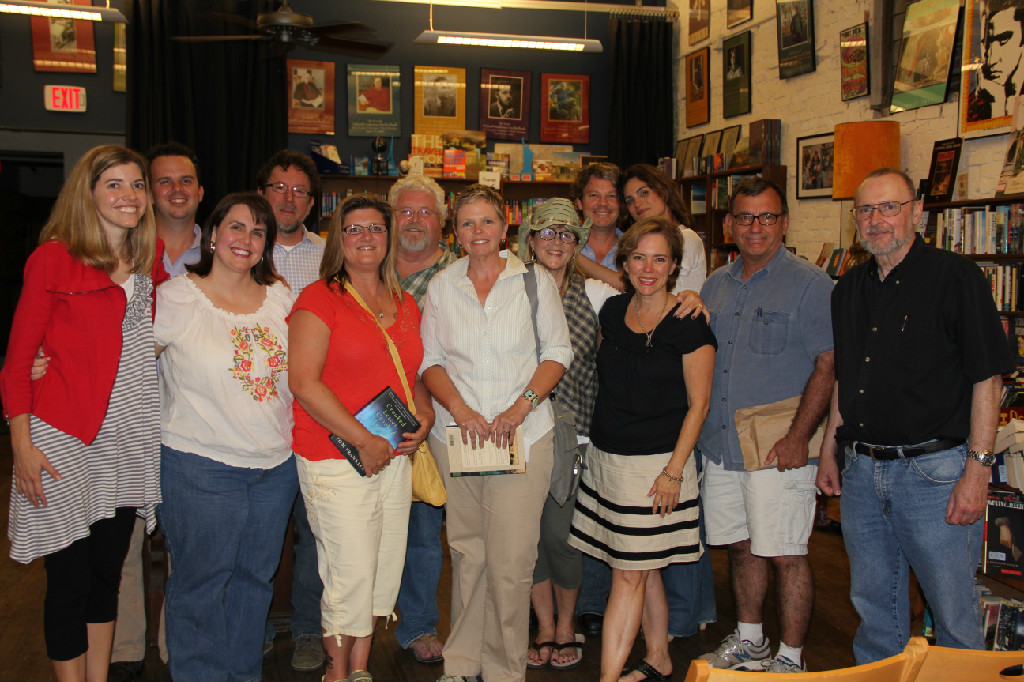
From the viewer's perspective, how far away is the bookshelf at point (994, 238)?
4.48 metres

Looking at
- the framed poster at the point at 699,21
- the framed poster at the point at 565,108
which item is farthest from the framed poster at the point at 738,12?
the framed poster at the point at 565,108

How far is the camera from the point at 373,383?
8.09 ft

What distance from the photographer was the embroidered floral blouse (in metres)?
2.42

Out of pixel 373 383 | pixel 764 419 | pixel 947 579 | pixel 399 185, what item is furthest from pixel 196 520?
pixel 947 579

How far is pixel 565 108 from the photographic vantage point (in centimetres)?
917

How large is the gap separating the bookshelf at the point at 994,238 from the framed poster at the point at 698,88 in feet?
12.9

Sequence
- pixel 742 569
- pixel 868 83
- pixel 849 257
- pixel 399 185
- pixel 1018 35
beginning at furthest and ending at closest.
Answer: pixel 868 83 → pixel 849 257 → pixel 1018 35 → pixel 399 185 → pixel 742 569

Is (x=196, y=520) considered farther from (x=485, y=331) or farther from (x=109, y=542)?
(x=485, y=331)

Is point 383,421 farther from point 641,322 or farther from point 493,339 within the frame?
point 641,322

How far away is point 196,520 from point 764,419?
195 cm

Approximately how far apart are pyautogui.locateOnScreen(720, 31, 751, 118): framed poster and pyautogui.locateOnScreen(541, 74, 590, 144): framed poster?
180 centimetres

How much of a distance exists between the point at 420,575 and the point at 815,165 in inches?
203

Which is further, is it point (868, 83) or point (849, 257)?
point (868, 83)

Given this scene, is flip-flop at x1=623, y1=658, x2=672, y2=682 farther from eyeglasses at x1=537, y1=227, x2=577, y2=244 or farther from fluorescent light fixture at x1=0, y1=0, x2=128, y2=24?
fluorescent light fixture at x1=0, y1=0, x2=128, y2=24
